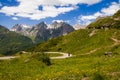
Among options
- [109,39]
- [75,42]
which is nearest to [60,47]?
[75,42]

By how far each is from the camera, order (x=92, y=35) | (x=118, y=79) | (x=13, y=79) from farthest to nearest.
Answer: (x=92, y=35) < (x=13, y=79) < (x=118, y=79)

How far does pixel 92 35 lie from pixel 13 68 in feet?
500

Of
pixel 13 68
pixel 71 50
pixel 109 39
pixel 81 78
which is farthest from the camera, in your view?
pixel 71 50

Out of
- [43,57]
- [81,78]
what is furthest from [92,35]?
[81,78]

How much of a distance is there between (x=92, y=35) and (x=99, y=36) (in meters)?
12.2

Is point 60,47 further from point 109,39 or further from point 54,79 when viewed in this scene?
point 54,79

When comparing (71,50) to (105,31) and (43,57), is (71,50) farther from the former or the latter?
(43,57)

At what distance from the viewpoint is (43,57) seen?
55594 mm

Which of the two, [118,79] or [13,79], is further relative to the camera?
[13,79]

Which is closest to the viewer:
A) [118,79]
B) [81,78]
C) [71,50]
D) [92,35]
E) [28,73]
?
[118,79]

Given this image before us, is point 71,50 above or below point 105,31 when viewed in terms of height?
below

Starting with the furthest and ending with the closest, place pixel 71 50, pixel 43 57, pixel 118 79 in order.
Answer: pixel 71 50 → pixel 43 57 → pixel 118 79

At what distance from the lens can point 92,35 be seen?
190875mm

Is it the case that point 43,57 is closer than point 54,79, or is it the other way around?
point 54,79
